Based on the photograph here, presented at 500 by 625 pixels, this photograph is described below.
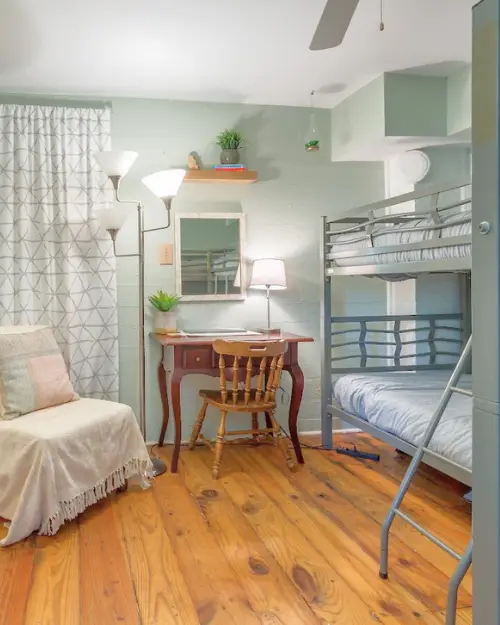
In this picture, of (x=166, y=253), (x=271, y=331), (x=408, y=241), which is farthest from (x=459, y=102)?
(x=166, y=253)

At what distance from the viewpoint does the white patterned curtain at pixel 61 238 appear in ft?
12.6

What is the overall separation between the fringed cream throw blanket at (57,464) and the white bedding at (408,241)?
63.4 inches

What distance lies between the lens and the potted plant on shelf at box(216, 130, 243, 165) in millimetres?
4113

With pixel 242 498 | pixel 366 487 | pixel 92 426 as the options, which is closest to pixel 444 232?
pixel 366 487

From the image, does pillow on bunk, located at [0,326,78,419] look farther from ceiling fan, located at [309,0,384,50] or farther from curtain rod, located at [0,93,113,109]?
ceiling fan, located at [309,0,384,50]

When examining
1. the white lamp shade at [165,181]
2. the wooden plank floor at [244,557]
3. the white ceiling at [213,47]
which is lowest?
the wooden plank floor at [244,557]

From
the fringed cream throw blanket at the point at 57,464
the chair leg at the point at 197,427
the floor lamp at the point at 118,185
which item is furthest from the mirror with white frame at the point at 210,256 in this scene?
the fringed cream throw blanket at the point at 57,464

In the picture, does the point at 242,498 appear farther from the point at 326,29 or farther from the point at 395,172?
the point at 395,172

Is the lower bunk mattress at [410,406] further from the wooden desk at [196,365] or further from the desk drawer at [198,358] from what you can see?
the desk drawer at [198,358]

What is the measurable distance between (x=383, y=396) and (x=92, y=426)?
156cm

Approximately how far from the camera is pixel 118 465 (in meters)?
3.11

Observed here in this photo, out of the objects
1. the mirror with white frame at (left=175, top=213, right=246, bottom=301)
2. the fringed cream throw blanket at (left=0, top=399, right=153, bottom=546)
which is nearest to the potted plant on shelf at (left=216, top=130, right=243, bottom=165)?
the mirror with white frame at (left=175, top=213, right=246, bottom=301)

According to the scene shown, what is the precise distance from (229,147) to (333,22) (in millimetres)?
2336

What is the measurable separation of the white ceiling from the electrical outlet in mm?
1006
